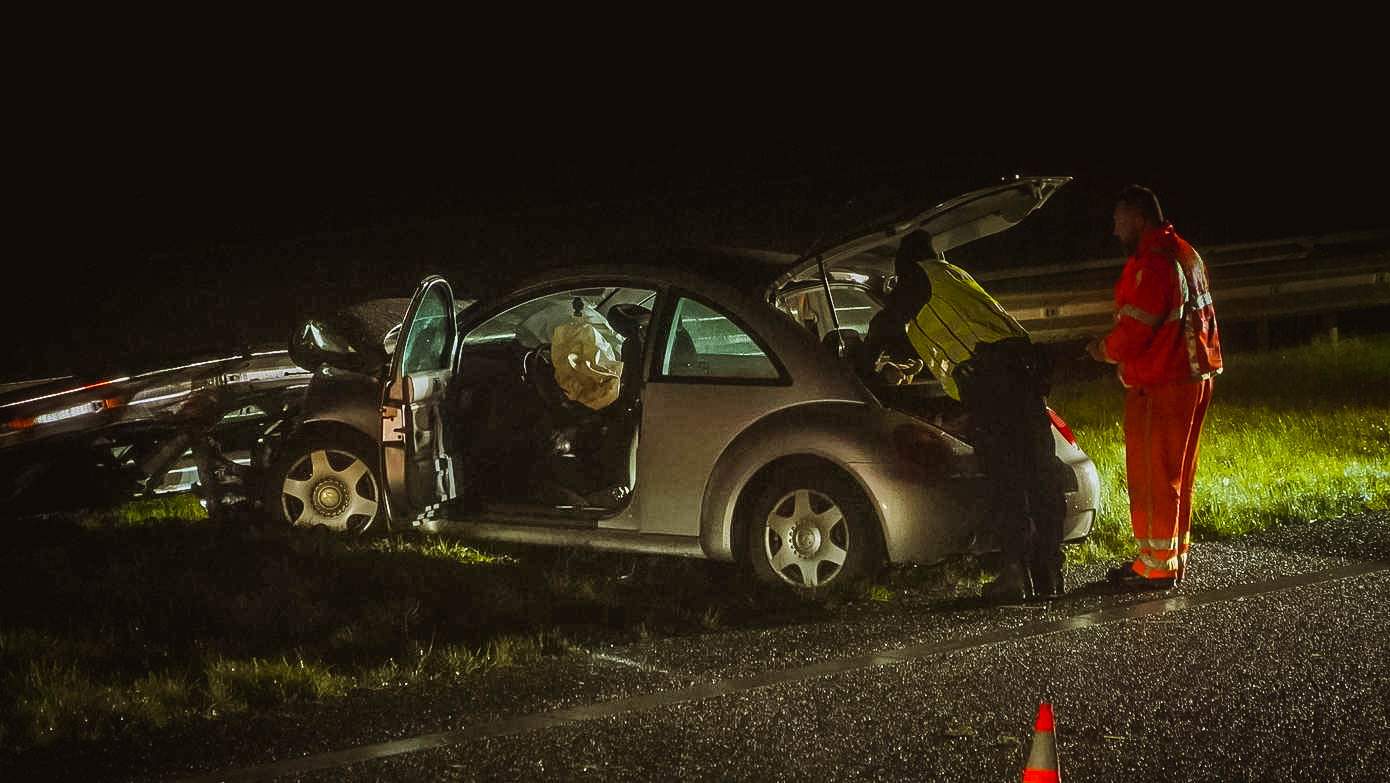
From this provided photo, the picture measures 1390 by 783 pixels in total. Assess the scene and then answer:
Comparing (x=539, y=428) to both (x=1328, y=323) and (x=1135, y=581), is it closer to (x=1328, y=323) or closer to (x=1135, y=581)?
(x=1135, y=581)

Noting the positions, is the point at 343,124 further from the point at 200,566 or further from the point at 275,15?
the point at 200,566

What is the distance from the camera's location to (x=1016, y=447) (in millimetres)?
6887

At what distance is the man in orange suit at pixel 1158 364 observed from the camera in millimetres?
7129

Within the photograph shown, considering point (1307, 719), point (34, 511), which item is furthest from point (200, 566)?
point (1307, 719)

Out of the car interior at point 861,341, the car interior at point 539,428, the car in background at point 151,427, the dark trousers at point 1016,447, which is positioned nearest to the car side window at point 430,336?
the car interior at point 539,428

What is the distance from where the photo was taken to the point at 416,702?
5629mm

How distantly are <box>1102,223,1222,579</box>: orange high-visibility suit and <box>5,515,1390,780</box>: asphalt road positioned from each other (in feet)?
1.19

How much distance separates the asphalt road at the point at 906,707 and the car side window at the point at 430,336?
1.85m

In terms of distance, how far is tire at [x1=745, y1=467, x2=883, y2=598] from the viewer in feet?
22.5

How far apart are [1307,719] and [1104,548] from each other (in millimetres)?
2774

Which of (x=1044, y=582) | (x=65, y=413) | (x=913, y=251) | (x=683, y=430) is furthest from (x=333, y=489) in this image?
(x=1044, y=582)

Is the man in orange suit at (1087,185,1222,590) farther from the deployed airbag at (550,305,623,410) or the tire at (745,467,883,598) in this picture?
the deployed airbag at (550,305,623,410)

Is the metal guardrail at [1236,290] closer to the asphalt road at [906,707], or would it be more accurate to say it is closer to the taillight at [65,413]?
the taillight at [65,413]

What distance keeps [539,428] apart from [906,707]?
3.03m
